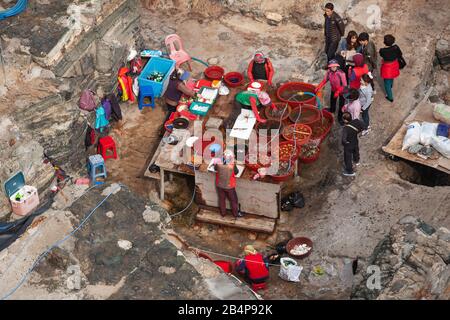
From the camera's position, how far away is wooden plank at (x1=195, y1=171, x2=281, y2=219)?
12.4m

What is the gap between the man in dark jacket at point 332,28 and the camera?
14312 millimetres

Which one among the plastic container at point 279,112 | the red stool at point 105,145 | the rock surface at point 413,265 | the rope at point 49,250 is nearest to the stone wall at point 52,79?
the red stool at point 105,145

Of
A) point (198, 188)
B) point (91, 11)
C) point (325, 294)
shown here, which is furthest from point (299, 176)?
point (91, 11)

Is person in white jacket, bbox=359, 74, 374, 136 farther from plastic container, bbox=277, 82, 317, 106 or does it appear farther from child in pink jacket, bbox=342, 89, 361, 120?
plastic container, bbox=277, 82, 317, 106

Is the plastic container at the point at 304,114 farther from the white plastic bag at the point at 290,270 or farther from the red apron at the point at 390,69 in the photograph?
the white plastic bag at the point at 290,270

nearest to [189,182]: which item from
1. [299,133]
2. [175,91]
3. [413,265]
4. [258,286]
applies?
[175,91]

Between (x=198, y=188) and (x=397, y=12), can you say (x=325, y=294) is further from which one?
(x=397, y=12)

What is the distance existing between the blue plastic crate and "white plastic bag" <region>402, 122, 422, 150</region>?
487 centimetres

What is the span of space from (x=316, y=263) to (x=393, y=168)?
8.28ft

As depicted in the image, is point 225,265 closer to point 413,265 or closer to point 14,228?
point 413,265

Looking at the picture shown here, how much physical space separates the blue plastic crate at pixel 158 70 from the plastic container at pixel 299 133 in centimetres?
286

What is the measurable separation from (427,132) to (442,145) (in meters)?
0.44

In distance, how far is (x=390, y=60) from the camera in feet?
45.1

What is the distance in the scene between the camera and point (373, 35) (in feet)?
51.1
